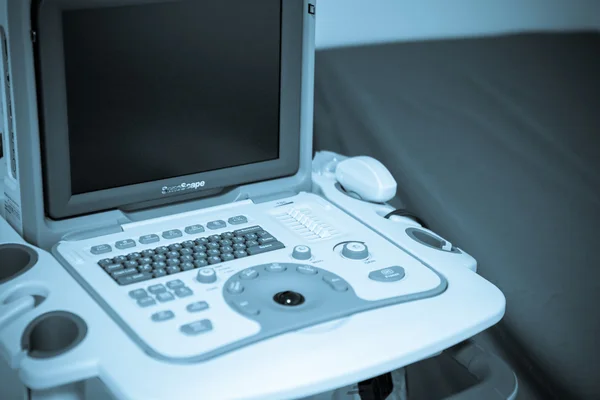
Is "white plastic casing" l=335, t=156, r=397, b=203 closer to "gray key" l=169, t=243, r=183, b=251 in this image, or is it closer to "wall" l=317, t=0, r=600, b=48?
"gray key" l=169, t=243, r=183, b=251

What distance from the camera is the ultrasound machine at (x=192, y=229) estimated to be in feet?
2.39

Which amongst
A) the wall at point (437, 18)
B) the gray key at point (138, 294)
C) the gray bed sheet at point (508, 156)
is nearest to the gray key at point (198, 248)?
the gray key at point (138, 294)

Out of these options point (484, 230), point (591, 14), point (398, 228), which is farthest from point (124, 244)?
point (591, 14)

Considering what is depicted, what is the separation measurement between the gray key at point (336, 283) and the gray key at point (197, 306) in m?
0.14

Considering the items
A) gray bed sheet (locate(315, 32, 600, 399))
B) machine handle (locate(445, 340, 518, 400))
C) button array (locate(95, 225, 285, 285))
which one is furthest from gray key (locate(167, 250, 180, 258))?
gray bed sheet (locate(315, 32, 600, 399))

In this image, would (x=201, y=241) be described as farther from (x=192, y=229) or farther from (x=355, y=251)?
(x=355, y=251)

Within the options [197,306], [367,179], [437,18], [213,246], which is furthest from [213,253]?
[437,18]

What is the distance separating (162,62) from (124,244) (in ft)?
0.69

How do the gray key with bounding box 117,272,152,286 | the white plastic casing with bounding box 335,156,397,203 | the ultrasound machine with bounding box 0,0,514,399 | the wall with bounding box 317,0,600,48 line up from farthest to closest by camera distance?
the wall with bounding box 317,0,600,48
the white plastic casing with bounding box 335,156,397,203
the gray key with bounding box 117,272,152,286
the ultrasound machine with bounding box 0,0,514,399

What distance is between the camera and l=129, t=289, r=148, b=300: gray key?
0.80 metres

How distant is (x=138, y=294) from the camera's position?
0.80 m

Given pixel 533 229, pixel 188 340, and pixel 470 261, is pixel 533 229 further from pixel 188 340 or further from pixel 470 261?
pixel 188 340

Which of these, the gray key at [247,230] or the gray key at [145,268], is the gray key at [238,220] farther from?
the gray key at [145,268]

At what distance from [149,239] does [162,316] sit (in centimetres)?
16
